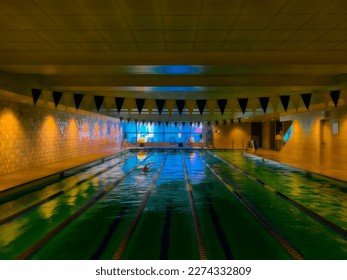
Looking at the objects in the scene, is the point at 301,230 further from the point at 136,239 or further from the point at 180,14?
the point at 180,14

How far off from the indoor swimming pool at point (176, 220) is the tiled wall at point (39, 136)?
245 cm

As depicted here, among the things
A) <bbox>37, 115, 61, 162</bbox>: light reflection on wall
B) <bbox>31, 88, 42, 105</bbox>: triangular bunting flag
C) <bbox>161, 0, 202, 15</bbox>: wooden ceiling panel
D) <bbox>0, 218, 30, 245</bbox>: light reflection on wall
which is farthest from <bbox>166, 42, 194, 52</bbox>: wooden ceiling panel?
<bbox>37, 115, 61, 162</bbox>: light reflection on wall

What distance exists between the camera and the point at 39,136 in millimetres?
11812

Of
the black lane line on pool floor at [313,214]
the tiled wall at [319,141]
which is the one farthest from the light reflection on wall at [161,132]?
the black lane line on pool floor at [313,214]

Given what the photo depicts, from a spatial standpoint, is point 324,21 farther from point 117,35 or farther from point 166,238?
point 166,238

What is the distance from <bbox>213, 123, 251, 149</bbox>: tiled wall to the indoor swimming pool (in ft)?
60.1

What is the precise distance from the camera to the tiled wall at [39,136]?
31.4 feet

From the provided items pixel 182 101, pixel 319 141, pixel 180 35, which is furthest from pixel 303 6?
pixel 319 141

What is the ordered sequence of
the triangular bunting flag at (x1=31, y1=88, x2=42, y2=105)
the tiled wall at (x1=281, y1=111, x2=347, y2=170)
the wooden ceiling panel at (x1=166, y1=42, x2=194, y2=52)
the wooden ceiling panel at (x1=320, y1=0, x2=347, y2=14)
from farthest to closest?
the tiled wall at (x1=281, y1=111, x2=347, y2=170) → the triangular bunting flag at (x1=31, y1=88, x2=42, y2=105) → the wooden ceiling panel at (x1=166, y1=42, x2=194, y2=52) → the wooden ceiling panel at (x1=320, y1=0, x2=347, y2=14)

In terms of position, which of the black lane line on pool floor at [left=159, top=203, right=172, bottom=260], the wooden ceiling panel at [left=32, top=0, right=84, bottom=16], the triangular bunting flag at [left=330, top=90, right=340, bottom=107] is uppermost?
the wooden ceiling panel at [left=32, top=0, right=84, bottom=16]

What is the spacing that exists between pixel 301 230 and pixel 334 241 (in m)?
0.54

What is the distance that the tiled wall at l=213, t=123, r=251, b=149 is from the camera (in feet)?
89.3

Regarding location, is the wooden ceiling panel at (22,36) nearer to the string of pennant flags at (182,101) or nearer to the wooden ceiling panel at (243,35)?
the wooden ceiling panel at (243,35)

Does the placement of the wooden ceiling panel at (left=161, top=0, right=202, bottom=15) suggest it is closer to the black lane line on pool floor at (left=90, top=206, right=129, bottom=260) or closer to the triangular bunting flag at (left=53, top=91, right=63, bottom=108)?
the black lane line on pool floor at (left=90, top=206, right=129, bottom=260)
